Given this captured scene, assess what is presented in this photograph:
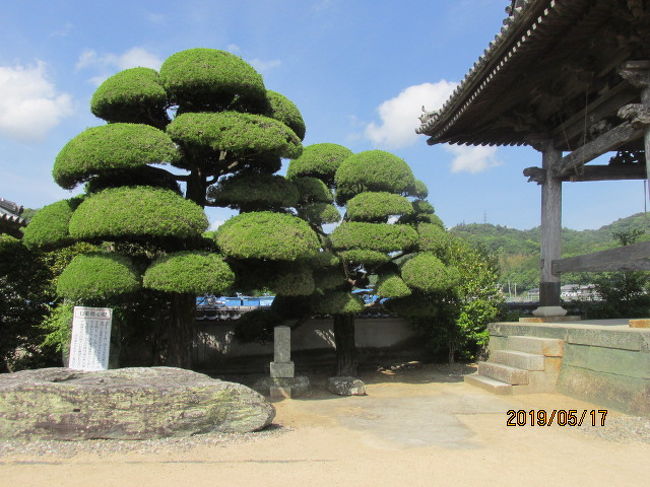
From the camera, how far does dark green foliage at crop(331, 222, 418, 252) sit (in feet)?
26.9

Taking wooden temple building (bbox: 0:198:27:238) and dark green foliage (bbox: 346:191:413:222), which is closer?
wooden temple building (bbox: 0:198:27:238)

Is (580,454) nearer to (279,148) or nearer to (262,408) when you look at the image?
(262,408)

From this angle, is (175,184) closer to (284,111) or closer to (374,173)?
(284,111)

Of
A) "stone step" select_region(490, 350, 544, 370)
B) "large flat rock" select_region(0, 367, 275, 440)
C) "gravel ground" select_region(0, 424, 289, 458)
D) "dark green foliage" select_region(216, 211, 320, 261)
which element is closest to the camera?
"gravel ground" select_region(0, 424, 289, 458)

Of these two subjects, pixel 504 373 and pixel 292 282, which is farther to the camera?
pixel 504 373

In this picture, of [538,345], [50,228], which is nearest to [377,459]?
[538,345]

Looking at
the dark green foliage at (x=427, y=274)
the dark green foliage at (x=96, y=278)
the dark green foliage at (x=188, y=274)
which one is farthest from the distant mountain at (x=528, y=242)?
the dark green foliage at (x=96, y=278)

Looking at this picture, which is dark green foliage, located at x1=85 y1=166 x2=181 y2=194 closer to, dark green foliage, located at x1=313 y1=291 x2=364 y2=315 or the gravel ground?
dark green foliage, located at x1=313 y1=291 x2=364 y2=315

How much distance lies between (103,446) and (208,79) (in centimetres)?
486

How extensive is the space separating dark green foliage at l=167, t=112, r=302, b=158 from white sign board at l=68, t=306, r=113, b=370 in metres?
2.70

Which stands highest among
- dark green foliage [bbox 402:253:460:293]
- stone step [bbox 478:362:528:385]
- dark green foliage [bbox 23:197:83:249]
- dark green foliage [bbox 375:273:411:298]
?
dark green foliage [bbox 23:197:83:249]

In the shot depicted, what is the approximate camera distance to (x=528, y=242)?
75438 mm

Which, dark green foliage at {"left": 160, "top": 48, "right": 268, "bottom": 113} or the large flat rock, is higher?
dark green foliage at {"left": 160, "top": 48, "right": 268, "bottom": 113}

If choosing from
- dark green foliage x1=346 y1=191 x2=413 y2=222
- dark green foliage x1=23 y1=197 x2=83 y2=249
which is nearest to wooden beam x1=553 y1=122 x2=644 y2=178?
dark green foliage x1=346 y1=191 x2=413 y2=222
